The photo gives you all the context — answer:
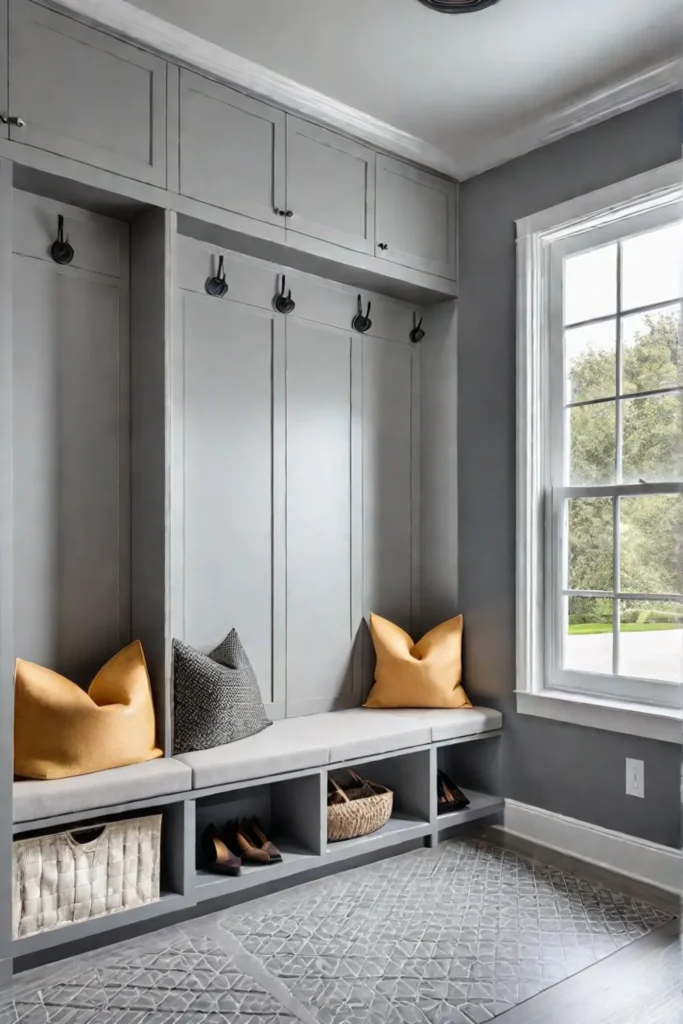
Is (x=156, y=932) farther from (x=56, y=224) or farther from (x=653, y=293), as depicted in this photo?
(x=653, y=293)

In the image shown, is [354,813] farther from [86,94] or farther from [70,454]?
[86,94]

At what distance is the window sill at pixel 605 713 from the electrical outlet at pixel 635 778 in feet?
0.34

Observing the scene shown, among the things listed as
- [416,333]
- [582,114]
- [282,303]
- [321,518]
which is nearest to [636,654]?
[321,518]

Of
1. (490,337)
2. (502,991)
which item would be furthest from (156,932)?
(490,337)

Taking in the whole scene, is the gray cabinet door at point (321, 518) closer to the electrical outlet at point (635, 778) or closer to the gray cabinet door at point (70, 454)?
the gray cabinet door at point (70, 454)

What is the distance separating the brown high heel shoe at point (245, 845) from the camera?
2529mm

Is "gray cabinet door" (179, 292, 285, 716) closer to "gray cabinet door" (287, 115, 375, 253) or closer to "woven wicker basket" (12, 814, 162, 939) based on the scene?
"gray cabinet door" (287, 115, 375, 253)

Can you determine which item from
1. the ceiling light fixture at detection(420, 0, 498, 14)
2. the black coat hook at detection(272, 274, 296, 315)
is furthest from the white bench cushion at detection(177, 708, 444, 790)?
the ceiling light fixture at detection(420, 0, 498, 14)

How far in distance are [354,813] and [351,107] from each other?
2.52 meters

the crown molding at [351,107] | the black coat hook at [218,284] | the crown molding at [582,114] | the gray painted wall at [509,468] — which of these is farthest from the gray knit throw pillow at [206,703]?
the crown molding at [582,114]

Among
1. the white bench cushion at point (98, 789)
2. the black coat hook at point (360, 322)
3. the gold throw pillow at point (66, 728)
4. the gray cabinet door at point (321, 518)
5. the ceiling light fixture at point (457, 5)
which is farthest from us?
the black coat hook at point (360, 322)

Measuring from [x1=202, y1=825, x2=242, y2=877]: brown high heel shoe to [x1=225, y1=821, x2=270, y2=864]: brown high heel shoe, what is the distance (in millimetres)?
41

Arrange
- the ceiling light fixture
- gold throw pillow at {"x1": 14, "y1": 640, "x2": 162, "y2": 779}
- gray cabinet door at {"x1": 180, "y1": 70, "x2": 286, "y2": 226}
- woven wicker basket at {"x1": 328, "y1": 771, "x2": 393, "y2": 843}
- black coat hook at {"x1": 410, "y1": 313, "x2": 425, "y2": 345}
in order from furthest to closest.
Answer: black coat hook at {"x1": 410, "y1": 313, "x2": 425, "y2": 345} < woven wicker basket at {"x1": 328, "y1": 771, "x2": 393, "y2": 843} < gray cabinet door at {"x1": 180, "y1": 70, "x2": 286, "y2": 226} < the ceiling light fixture < gold throw pillow at {"x1": 14, "y1": 640, "x2": 162, "y2": 779}

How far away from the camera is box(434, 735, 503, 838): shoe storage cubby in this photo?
9.97 feet
